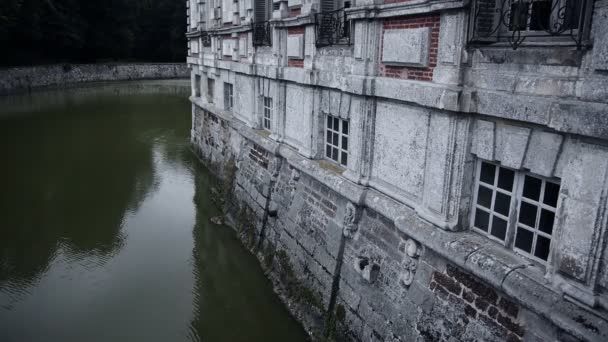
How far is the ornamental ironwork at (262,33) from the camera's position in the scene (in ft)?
36.3

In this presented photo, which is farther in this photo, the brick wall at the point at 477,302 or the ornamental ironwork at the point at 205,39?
the ornamental ironwork at the point at 205,39

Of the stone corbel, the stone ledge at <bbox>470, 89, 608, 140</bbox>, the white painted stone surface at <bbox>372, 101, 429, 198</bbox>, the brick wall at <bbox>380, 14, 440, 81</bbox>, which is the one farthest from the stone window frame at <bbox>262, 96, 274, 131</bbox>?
the stone ledge at <bbox>470, 89, 608, 140</bbox>

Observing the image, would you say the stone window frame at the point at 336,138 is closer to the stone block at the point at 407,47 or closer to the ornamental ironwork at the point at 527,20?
the stone block at the point at 407,47

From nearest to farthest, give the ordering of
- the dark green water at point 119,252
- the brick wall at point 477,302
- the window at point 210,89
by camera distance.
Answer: the brick wall at point 477,302 < the dark green water at point 119,252 < the window at point 210,89

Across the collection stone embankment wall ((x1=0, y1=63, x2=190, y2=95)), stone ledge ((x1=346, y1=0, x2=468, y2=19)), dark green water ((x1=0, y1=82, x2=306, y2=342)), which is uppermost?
stone ledge ((x1=346, y1=0, x2=468, y2=19))

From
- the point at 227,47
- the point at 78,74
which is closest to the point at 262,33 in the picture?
the point at 227,47

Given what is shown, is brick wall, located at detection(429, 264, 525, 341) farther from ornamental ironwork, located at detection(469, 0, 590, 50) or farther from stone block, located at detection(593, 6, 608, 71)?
ornamental ironwork, located at detection(469, 0, 590, 50)

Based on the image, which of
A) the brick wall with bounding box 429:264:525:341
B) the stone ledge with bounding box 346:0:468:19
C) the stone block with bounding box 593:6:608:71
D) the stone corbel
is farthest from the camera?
the stone corbel

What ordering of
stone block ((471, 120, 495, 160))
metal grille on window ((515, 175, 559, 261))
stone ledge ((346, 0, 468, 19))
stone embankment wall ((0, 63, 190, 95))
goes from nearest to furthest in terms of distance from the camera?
metal grille on window ((515, 175, 559, 261)) → stone block ((471, 120, 495, 160)) → stone ledge ((346, 0, 468, 19)) → stone embankment wall ((0, 63, 190, 95))

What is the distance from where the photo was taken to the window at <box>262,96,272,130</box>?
38.2ft

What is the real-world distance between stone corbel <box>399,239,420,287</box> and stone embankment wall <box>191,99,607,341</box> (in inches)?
0.5

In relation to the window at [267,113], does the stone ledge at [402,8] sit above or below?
above

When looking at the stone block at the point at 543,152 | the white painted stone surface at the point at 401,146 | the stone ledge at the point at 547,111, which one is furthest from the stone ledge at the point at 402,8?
the stone block at the point at 543,152

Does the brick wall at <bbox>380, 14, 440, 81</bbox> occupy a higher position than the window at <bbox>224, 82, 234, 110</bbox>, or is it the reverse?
the brick wall at <bbox>380, 14, 440, 81</bbox>
